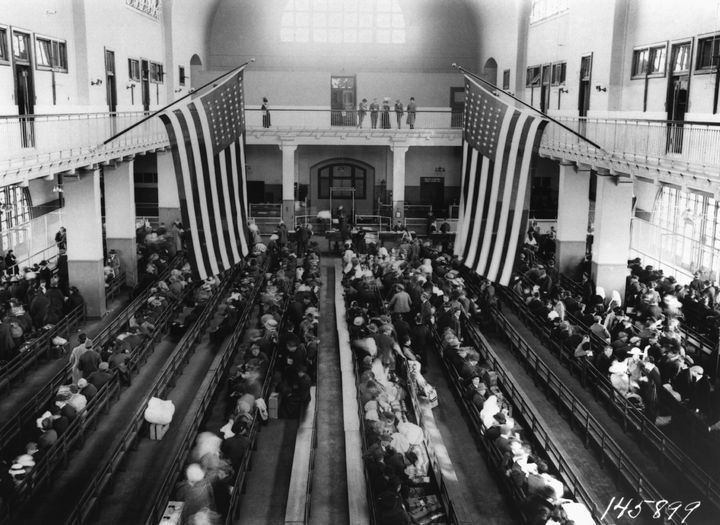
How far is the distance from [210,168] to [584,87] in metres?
16.4

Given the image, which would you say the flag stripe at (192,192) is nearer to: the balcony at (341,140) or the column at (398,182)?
the balcony at (341,140)

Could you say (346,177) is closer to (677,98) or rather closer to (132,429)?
(677,98)

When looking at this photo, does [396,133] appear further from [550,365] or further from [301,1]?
[550,365]

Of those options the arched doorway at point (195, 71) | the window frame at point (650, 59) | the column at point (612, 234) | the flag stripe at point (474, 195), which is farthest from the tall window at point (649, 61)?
the arched doorway at point (195, 71)

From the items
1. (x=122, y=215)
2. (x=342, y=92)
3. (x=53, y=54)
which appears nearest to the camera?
(x=53, y=54)

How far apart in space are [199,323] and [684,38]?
13.8 meters

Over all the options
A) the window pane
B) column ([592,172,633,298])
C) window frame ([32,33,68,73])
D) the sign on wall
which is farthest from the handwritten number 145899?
the sign on wall

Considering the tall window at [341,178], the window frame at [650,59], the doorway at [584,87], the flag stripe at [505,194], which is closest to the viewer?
the flag stripe at [505,194]

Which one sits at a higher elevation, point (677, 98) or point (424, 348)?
point (677, 98)

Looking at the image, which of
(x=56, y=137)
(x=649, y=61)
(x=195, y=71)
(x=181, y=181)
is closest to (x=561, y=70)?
(x=649, y=61)

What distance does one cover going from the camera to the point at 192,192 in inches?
472

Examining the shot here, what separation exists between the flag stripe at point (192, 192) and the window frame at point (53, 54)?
9657 millimetres

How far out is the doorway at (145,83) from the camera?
28.7 m

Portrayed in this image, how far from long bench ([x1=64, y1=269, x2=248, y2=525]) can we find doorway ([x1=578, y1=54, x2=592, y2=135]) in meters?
13.1
